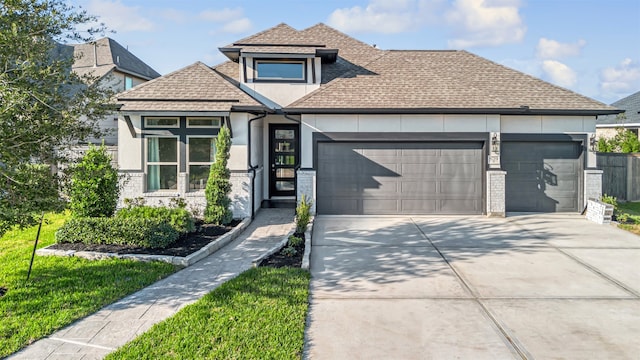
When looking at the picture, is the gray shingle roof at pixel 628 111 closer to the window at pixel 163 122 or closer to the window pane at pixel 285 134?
the window pane at pixel 285 134

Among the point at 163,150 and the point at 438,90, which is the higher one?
the point at 438,90

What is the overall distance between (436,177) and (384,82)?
332 centimetres

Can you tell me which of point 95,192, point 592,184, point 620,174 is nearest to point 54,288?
point 95,192

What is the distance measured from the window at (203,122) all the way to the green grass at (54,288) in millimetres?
4841

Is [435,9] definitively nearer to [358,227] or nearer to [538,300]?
[358,227]

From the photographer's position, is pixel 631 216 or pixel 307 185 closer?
pixel 631 216

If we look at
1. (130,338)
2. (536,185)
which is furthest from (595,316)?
(536,185)

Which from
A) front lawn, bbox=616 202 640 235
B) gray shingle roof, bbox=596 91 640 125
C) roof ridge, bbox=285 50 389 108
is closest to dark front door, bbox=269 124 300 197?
roof ridge, bbox=285 50 389 108

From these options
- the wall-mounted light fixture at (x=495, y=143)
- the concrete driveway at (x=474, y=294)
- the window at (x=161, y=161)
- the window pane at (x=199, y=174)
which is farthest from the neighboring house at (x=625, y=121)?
the window at (x=161, y=161)

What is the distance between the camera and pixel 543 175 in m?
12.8

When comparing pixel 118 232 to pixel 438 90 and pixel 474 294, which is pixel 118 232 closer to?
pixel 474 294

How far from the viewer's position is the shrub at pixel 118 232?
8.20 metres

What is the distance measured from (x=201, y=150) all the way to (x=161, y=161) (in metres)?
1.13

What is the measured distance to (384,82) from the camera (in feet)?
43.0
